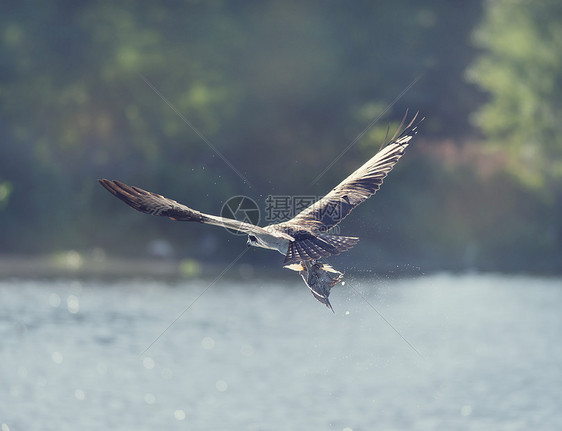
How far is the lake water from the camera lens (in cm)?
2720

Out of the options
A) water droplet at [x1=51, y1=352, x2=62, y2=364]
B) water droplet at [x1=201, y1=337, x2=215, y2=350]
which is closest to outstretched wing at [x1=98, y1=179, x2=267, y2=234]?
water droplet at [x1=51, y1=352, x2=62, y2=364]

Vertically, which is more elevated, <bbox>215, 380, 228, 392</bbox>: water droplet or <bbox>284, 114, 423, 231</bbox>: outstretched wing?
<bbox>284, 114, 423, 231</bbox>: outstretched wing

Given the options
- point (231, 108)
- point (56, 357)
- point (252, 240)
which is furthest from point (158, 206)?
point (231, 108)

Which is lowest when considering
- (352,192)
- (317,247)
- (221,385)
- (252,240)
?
(221,385)

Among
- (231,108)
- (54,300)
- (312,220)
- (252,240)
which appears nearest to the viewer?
(252,240)

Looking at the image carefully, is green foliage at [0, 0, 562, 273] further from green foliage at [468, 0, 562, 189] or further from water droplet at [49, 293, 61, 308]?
water droplet at [49, 293, 61, 308]

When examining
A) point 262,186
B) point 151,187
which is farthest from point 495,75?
point 151,187

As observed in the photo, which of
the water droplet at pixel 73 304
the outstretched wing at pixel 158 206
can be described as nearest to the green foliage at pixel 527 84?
the water droplet at pixel 73 304

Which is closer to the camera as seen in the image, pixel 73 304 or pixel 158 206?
pixel 158 206

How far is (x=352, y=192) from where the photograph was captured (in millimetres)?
15508

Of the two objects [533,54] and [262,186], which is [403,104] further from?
[262,186]

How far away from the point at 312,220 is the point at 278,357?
17734 millimetres

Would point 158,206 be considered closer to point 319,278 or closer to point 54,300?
point 319,278

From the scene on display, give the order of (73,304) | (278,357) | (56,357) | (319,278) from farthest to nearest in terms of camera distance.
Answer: (73,304) < (278,357) < (56,357) < (319,278)
